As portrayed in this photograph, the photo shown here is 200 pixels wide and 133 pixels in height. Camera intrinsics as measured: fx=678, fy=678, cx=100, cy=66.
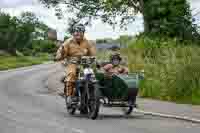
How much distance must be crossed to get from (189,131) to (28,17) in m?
140

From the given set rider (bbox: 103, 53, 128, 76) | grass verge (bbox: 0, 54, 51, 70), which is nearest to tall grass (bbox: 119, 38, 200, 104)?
rider (bbox: 103, 53, 128, 76)

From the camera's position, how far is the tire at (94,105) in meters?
13.4

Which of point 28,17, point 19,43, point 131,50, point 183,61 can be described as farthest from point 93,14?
point 28,17

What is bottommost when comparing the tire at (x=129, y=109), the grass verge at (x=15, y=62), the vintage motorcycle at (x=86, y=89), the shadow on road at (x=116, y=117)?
the grass verge at (x=15, y=62)

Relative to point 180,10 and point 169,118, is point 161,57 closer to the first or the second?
point 169,118

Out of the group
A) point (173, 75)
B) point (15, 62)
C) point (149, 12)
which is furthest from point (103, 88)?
point (15, 62)

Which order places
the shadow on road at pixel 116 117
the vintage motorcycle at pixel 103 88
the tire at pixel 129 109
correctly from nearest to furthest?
the vintage motorcycle at pixel 103 88 → the shadow on road at pixel 116 117 → the tire at pixel 129 109

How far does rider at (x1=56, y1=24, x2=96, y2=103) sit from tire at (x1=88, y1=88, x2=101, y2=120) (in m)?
0.82

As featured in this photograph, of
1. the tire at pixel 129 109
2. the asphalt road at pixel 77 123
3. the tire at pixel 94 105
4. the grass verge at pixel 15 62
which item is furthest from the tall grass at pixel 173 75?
the grass verge at pixel 15 62

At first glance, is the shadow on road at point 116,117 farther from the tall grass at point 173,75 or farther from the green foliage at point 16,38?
the green foliage at point 16,38

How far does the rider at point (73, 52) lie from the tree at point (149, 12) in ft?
72.0

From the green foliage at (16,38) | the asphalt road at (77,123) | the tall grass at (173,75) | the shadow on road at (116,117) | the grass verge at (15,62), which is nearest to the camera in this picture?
the asphalt road at (77,123)

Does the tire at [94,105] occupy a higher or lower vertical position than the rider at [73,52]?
lower

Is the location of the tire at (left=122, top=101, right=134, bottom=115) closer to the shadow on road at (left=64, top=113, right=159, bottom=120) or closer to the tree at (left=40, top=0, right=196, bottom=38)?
the shadow on road at (left=64, top=113, right=159, bottom=120)
